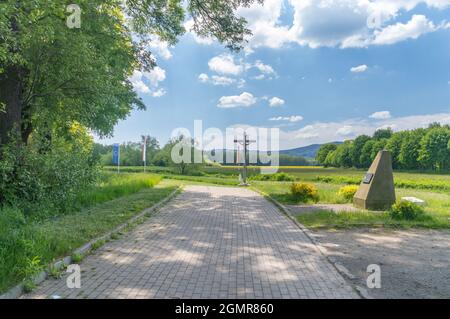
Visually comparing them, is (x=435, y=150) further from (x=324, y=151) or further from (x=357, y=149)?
(x=324, y=151)

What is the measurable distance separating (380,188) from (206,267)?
9373mm

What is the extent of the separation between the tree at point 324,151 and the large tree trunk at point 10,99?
92.6m

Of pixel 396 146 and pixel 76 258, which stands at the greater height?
pixel 396 146

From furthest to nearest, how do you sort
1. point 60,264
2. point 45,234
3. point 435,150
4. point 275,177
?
1. point 435,150
2. point 275,177
3. point 45,234
4. point 60,264

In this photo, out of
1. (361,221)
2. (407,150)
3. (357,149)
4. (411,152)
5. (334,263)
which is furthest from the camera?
(357,149)

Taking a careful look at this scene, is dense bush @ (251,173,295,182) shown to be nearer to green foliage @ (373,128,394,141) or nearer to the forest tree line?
the forest tree line

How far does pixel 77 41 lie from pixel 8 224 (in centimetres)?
636

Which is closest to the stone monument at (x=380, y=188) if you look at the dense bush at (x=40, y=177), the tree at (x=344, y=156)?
the dense bush at (x=40, y=177)

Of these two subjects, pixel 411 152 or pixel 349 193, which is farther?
pixel 411 152

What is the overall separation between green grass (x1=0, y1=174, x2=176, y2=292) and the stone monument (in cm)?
849

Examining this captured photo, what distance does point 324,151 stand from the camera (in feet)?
320

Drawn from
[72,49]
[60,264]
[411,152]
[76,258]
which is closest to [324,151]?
[411,152]

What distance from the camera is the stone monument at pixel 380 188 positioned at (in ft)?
40.3
